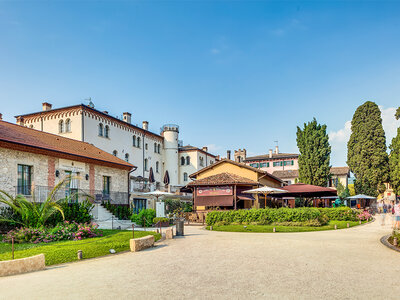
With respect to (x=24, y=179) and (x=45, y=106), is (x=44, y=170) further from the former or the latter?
(x=45, y=106)

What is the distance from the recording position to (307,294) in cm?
646

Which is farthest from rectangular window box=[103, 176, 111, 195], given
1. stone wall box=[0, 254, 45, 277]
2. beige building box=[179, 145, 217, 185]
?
beige building box=[179, 145, 217, 185]

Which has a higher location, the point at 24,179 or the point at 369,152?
the point at 369,152

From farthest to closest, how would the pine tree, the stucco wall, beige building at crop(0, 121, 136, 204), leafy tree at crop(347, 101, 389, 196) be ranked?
leafy tree at crop(347, 101, 389, 196) < the pine tree < beige building at crop(0, 121, 136, 204) < the stucco wall

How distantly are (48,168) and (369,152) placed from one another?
38.5 meters

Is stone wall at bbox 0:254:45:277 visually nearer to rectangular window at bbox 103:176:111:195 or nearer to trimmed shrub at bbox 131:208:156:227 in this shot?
trimmed shrub at bbox 131:208:156:227

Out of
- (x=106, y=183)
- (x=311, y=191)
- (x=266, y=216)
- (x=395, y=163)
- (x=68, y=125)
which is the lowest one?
(x=266, y=216)

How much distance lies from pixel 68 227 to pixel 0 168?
5932mm

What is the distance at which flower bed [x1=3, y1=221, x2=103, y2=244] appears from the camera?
13375mm

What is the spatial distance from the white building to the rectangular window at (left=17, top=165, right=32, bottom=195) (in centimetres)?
1562

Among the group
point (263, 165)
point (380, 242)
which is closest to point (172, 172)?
point (263, 165)

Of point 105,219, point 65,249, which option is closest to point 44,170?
point 105,219

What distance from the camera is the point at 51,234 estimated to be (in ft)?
44.9

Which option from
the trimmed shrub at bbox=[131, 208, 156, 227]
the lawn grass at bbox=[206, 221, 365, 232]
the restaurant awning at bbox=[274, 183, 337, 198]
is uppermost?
the restaurant awning at bbox=[274, 183, 337, 198]
